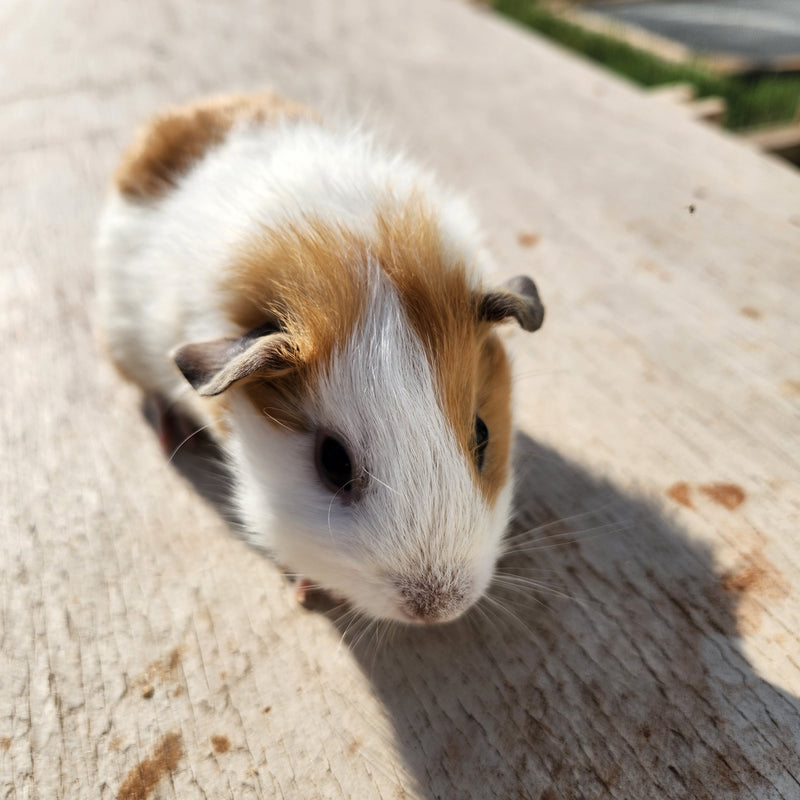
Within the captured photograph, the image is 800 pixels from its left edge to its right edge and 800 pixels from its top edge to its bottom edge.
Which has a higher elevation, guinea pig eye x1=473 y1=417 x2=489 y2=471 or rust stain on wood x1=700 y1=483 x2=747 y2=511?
guinea pig eye x1=473 y1=417 x2=489 y2=471

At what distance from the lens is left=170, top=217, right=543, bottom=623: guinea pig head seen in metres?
1.64

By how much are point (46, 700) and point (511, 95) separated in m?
3.71

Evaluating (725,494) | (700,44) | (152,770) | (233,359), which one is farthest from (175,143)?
(700,44)

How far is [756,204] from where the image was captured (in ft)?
9.72

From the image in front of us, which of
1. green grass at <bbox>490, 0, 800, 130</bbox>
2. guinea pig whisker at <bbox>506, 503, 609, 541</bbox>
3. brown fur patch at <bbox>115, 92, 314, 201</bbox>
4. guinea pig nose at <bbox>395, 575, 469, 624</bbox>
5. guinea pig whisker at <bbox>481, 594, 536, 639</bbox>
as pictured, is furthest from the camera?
green grass at <bbox>490, 0, 800, 130</bbox>

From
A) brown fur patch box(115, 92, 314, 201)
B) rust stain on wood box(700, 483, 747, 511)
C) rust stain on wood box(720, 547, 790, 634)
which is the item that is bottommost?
rust stain on wood box(720, 547, 790, 634)

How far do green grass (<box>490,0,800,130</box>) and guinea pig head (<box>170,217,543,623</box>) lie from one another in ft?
17.9

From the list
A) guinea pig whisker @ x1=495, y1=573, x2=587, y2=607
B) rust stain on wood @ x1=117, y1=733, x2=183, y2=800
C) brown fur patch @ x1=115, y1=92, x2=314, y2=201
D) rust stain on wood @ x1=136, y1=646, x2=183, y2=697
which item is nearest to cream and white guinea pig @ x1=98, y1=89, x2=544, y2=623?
guinea pig whisker @ x1=495, y1=573, x2=587, y2=607

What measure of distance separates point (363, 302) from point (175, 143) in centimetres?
135

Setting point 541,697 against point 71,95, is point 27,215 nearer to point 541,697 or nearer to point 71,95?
point 71,95

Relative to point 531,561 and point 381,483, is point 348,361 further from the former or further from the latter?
point 531,561

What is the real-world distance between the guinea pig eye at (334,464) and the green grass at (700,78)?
581cm

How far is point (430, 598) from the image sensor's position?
1611 millimetres

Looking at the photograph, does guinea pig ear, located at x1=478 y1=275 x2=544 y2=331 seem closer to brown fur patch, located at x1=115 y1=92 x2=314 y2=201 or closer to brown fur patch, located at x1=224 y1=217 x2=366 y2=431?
brown fur patch, located at x1=224 y1=217 x2=366 y2=431
